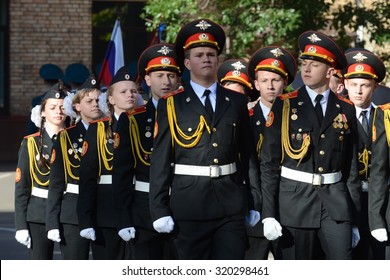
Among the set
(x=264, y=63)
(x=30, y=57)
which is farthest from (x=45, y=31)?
(x=264, y=63)

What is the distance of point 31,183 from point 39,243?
471 mm

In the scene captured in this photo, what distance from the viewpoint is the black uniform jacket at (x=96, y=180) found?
29.2 ft

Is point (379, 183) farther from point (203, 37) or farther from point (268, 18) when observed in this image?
point (268, 18)

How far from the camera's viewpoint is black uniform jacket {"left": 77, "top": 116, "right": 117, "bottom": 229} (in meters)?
8.91

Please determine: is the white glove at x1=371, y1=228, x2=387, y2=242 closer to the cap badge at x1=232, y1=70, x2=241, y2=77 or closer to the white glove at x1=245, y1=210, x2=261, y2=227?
the white glove at x1=245, y1=210, x2=261, y2=227

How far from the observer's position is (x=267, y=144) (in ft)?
27.5

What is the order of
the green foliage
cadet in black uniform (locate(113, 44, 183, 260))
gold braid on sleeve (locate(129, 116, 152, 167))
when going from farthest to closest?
the green foliage, gold braid on sleeve (locate(129, 116, 152, 167)), cadet in black uniform (locate(113, 44, 183, 260))

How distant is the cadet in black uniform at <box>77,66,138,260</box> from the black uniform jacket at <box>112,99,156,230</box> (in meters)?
0.23

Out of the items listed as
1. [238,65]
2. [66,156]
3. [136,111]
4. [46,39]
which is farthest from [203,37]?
[46,39]

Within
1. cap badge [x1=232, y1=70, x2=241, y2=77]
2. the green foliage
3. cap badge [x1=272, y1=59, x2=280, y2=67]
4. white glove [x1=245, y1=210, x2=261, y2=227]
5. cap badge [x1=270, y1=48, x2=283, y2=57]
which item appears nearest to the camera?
white glove [x1=245, y1=210, x2=261, y2=227]

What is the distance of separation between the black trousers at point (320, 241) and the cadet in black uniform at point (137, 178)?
2.47ft

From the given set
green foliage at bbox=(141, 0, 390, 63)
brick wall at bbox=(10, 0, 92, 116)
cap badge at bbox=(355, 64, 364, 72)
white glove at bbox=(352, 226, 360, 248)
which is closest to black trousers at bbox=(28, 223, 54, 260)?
white glove at bbox=(352, 226, 360, 248)

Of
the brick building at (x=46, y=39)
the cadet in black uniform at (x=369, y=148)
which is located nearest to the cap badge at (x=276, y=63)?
the cadet in black uniform at (x=369, y=148)

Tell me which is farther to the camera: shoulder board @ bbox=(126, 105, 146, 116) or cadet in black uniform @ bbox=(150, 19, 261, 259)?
shoulder board @ bbox=(126, 105, 146, 116)
